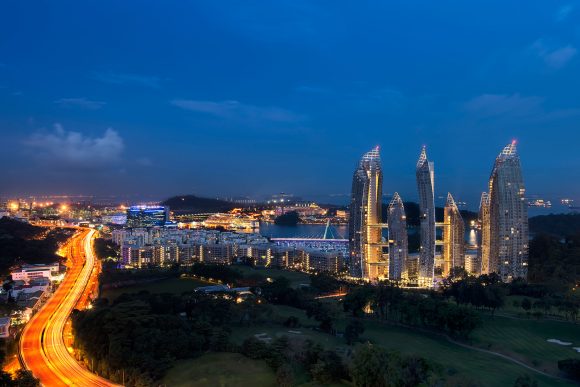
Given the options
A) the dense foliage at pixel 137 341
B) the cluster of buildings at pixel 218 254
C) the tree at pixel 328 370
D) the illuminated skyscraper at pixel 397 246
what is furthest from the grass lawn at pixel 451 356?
the cluster of buildings at pixel 218 254

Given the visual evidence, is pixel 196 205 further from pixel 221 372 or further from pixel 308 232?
pixel 221 372

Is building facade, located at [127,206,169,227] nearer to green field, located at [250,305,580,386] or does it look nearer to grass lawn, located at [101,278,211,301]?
grass lawn, located at [101,278,211,301]

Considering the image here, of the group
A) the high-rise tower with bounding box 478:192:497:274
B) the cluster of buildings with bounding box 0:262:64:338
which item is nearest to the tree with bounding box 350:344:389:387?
the cluster of buildings with bounding box 0:262:64:338

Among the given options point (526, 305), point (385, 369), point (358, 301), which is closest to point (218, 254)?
point (358, 301)

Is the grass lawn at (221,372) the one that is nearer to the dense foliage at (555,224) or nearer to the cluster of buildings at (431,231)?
the cluster of buildings at (431,231)

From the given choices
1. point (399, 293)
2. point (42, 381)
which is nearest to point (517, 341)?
point (399, 293)

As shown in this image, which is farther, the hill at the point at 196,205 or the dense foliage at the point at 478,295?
the hill at the point at 196,205

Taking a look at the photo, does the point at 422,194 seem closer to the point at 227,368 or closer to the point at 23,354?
the point at 227,368
